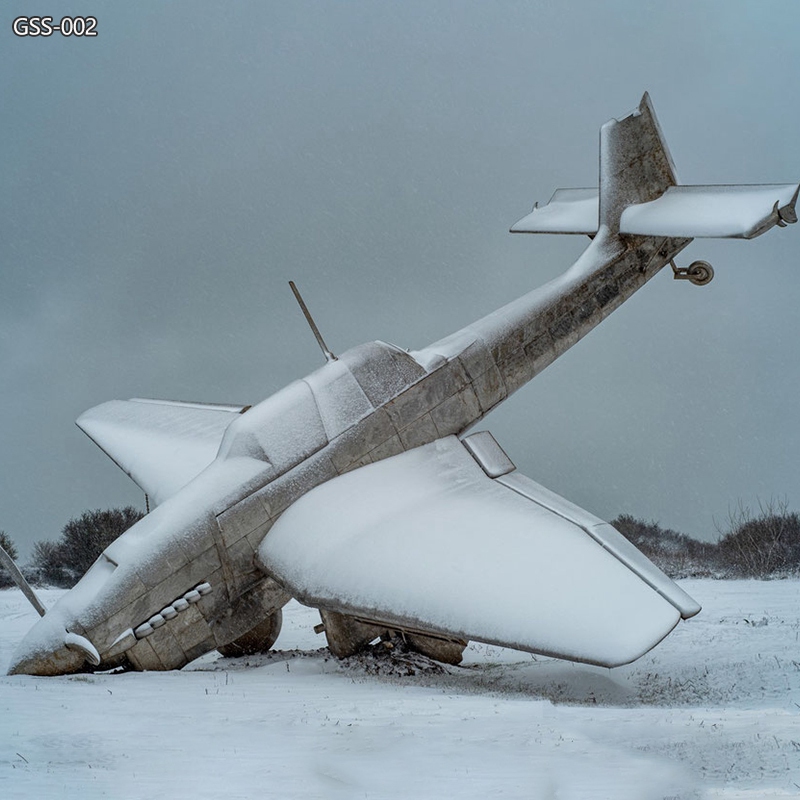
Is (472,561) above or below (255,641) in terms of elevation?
above

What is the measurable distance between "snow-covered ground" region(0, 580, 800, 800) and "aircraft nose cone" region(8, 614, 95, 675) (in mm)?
329

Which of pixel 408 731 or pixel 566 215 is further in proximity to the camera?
pixel 566 215

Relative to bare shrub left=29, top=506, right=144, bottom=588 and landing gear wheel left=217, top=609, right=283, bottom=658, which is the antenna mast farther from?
bare shrub left=29, top=506, right=144, bottom=588

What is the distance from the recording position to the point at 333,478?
1162 centimetres

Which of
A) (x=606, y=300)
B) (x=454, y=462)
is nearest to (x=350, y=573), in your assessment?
(x=454, y=462)

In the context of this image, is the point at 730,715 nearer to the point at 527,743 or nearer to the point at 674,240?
the point at 527,743

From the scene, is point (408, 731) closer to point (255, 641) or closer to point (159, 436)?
point (255, 641)

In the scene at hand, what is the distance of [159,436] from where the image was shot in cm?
1558

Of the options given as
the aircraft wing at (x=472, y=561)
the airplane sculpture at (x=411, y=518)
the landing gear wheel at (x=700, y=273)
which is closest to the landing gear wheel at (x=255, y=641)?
the airplane sculpture at (x=411, y=518)

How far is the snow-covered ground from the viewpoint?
6.29 m

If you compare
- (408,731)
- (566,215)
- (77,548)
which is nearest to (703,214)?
(566,215)

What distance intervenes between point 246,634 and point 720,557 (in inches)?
665

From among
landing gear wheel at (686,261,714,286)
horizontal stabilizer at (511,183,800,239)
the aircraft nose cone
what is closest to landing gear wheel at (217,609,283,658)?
the aircraft nose cone

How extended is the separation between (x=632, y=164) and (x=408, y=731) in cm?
1065
